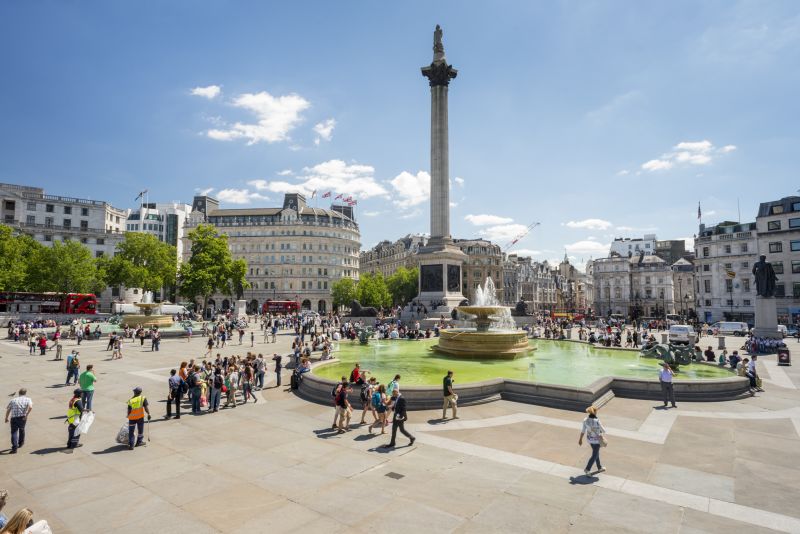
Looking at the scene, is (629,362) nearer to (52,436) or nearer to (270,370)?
(270,370)

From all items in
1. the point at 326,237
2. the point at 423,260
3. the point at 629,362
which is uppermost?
the point at 326,237

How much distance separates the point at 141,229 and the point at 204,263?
70528 millimetres

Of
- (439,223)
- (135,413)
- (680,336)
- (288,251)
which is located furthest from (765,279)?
(288,251)

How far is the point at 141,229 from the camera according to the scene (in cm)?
11369

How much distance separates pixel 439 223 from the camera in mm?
52312

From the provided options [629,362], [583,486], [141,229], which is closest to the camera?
[583,486]

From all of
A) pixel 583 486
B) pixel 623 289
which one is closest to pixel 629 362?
pixel 583 486

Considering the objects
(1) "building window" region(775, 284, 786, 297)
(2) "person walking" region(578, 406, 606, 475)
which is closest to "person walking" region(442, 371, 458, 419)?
(2) "person walking" region(578, 406, 606, 475)

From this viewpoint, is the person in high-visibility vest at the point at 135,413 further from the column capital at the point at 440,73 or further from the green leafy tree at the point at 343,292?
→ the green leafy tree at the point at 343,292

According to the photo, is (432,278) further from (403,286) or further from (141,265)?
(141,265)

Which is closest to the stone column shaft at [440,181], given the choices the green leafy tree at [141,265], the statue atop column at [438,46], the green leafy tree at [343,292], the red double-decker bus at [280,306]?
the statue atop column at [438,46]

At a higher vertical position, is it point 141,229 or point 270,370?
point 141,229

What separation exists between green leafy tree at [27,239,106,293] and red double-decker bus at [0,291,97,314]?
15.0ft

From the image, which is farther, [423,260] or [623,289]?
[623,289]
